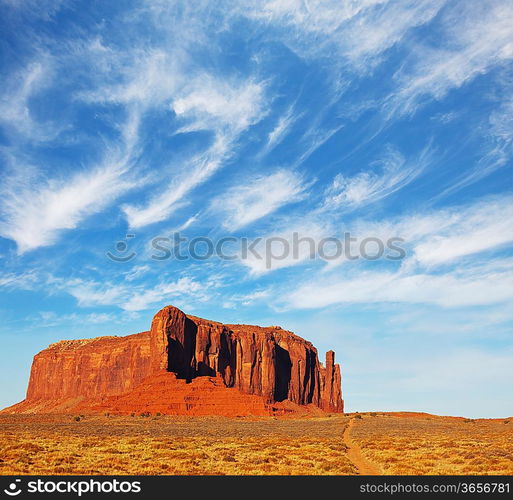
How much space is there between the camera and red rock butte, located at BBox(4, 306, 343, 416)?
90.2 metres

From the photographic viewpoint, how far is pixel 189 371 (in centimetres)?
11838

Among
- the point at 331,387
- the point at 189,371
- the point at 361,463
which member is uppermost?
the point at 331,387

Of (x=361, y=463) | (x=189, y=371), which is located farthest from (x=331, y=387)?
(x=361, y=463)

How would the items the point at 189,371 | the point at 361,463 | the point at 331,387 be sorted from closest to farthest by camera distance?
the point at 361,463, the point at 189,371, the point at 331,387

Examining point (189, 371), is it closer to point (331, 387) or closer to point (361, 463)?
point (331, 387)

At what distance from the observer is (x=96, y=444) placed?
1099 inches

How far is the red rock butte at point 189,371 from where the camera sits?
90188 mm

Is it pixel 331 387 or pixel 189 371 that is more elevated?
pixel 331 387

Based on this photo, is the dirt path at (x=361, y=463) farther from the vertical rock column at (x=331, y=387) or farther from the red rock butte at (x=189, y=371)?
the vertical rock column at (x=331, y=387)

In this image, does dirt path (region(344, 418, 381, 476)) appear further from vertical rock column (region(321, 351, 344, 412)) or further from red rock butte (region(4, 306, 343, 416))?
vertical rock column (region(321, 351, 344, 412))

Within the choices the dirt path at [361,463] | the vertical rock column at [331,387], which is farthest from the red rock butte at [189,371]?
the dirt path at [361,463]
